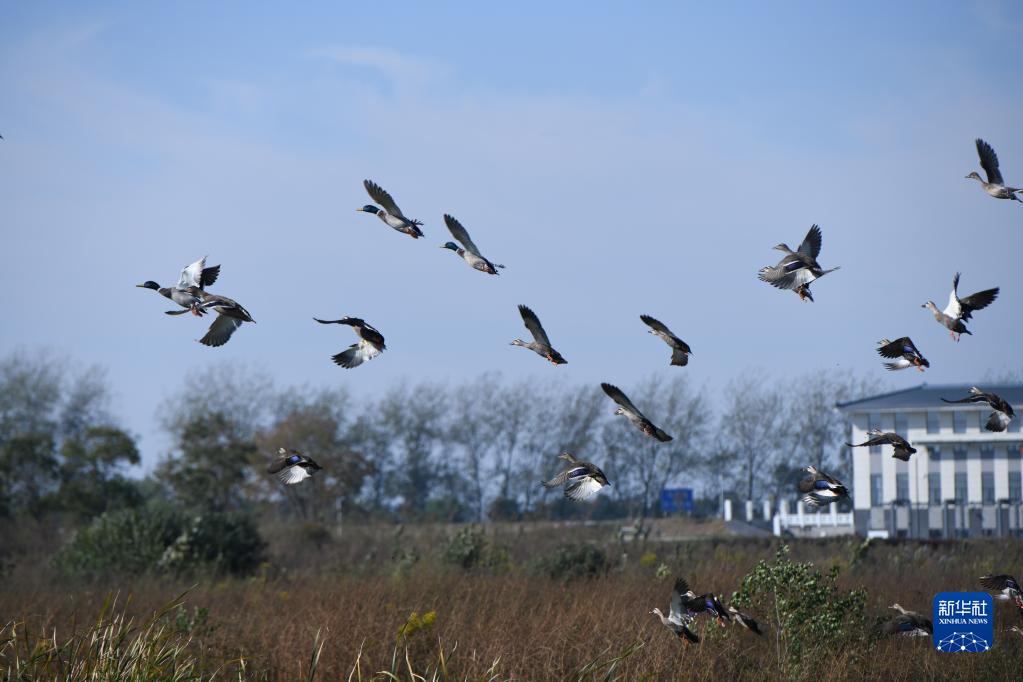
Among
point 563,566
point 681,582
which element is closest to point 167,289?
point 681,582

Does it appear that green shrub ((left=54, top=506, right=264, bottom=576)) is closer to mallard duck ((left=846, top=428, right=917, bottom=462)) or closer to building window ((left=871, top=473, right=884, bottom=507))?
mallard duck ((left=846, top=428, right=917, bottom=462))

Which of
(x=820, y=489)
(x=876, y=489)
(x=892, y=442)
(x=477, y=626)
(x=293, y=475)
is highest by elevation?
(x=876, y=489)

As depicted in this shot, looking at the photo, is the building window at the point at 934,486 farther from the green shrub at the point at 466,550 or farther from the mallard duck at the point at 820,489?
the mallard duck at the point at 820,489

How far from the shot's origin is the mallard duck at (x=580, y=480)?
8.59m

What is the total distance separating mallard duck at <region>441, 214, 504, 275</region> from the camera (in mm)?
8750

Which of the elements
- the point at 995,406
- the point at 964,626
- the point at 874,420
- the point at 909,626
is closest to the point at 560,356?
the point at 995,406

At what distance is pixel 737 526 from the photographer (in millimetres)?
43406

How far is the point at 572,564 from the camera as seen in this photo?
69.7ft

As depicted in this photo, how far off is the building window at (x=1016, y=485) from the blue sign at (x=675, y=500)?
12.9m

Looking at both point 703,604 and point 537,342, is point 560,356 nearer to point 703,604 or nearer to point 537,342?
point 537,342

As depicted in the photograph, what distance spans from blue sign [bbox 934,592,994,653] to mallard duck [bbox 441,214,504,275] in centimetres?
508

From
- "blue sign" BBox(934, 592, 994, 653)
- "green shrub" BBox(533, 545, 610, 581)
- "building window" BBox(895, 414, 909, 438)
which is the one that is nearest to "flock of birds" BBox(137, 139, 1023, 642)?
"blue sign" BBox(934, 592, 994, 653)

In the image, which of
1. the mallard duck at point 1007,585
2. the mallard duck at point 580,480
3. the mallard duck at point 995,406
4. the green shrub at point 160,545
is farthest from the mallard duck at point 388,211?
the green shrub at point 160,545

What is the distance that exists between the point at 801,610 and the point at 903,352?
15.1 feet
